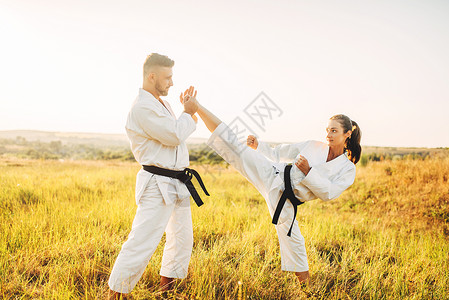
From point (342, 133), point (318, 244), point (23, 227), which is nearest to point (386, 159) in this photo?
point (318, 244)

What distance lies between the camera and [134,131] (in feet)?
8.41

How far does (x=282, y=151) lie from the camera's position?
3713 mm

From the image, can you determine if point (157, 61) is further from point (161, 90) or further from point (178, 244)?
point (178, 244)

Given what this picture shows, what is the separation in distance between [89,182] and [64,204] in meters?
2.48

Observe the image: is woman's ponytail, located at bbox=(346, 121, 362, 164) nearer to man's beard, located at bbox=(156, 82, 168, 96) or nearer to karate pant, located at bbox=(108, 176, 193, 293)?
karate pant, located at bbox=(108, 176, 193, 293)

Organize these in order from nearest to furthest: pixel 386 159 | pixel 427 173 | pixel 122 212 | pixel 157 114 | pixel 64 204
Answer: pixel 157 114, pixel 122 212, pixel 64 204, pixel 427 173, pixel 386 159

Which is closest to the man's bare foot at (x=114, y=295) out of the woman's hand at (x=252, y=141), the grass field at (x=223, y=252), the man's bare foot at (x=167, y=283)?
the grass field at (x=223, y=252)

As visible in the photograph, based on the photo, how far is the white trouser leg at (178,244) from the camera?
284 cm

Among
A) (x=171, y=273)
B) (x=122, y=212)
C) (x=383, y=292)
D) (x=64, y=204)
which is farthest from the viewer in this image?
(x=64, y=204)

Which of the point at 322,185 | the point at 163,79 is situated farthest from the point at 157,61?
the point at 322,185

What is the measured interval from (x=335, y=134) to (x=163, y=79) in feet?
6.88

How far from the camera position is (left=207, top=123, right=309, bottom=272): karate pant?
308 cm

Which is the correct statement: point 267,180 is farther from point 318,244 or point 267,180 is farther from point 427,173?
point 427,173

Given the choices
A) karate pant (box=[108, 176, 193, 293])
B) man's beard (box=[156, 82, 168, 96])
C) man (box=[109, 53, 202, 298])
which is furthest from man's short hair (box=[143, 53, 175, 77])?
karate pant (box=[108, 176, 193, 293])
